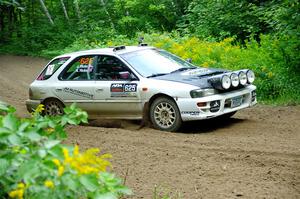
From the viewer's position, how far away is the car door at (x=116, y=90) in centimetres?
1005

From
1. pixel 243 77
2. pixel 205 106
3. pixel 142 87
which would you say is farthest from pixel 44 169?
pixel 243 77

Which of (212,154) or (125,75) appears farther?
(125,75)

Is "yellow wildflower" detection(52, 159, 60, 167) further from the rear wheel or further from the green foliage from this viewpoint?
the rear wheel

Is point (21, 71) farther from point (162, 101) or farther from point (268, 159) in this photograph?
point (268, 159)

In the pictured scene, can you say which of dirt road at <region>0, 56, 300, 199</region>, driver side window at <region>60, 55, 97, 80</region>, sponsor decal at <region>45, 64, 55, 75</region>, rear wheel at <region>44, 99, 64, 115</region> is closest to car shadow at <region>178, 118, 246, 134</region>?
dirt road at <region>0, 56, 300, 199</region>

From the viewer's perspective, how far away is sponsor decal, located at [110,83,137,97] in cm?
1001

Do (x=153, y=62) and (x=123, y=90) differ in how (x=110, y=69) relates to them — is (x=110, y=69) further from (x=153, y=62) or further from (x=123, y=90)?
(x=153, y=62)

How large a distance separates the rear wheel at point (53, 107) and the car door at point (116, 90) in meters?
0.94

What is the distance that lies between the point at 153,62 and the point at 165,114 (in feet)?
4.13

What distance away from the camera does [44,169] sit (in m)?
2.70

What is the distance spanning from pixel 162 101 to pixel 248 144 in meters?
2.02

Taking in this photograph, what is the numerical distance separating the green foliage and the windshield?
23.4ft

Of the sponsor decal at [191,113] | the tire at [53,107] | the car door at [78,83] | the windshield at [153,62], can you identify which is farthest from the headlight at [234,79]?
the tire at [53,107]

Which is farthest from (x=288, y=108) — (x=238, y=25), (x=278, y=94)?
(x=238, y=25)
